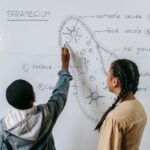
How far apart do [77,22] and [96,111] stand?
1.38 ft

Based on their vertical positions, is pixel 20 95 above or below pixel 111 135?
above

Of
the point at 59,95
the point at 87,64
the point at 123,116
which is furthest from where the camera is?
the point at 87,64

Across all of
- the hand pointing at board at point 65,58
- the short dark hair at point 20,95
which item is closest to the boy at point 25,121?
the short dark hair at point 20,95

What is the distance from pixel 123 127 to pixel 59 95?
342 mm

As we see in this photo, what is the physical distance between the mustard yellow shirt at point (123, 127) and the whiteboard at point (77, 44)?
0.31 metres

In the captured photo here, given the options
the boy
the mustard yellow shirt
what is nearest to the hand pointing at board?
the boy

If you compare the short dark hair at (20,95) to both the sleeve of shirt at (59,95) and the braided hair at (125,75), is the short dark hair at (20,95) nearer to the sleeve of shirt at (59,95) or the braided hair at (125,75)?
the sleeve of shirt at (59,95)

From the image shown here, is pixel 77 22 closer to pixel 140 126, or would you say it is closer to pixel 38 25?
pixel 38 25

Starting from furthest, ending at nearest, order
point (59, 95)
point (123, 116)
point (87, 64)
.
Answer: point (87, 64), point (59, 95), point (123, 116)

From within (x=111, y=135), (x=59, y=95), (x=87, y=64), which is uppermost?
(x=87, y=64)

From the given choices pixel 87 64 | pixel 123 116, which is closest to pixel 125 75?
pixel 123 116

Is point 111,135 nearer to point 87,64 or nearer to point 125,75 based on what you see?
point 125,75

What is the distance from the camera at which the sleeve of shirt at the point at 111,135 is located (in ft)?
4.19

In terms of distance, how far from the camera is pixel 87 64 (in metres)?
1.61
